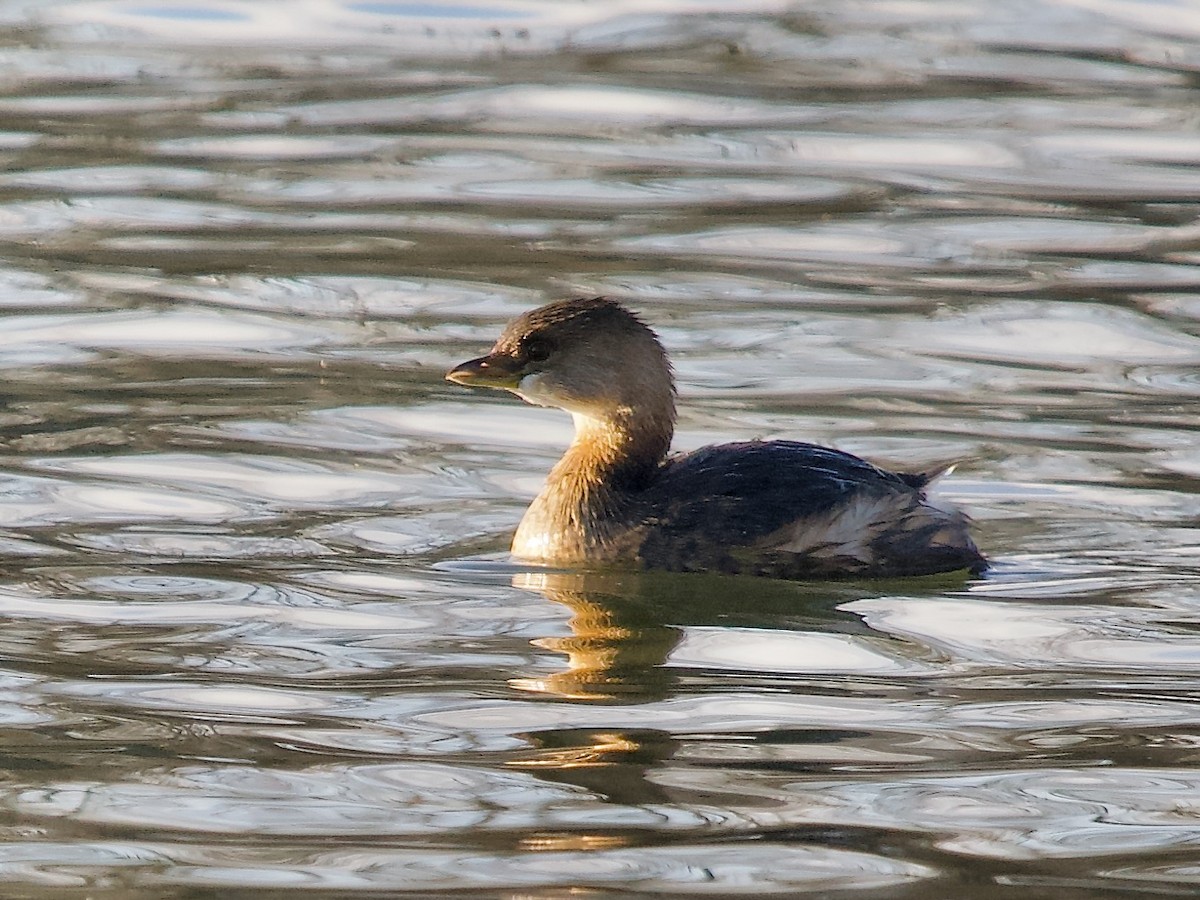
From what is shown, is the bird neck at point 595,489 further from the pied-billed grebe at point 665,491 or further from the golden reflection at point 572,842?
the golden reflection at point 572,842

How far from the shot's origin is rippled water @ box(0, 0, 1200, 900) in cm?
471

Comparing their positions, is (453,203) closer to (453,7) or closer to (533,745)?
(453,7)

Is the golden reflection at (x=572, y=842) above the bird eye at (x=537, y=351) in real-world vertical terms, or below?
below

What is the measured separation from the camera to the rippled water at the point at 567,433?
4.71 metres

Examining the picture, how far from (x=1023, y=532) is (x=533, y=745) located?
2.50m

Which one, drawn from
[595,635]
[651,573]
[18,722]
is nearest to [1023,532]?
[651,573]

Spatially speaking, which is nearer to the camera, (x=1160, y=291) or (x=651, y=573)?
(x=651, y=573)

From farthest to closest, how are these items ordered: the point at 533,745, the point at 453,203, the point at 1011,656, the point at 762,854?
the point at 453,203, the point at 1011,656, the point at 533,745, the point at 762,854

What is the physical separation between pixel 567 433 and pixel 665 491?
4.51 ft

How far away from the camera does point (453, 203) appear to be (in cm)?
1114

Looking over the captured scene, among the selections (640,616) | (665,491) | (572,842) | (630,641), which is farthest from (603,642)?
(572,842)

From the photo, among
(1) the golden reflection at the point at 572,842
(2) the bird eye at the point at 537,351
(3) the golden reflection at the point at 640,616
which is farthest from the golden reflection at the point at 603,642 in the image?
(1) the golden reflection at the point at 572,842

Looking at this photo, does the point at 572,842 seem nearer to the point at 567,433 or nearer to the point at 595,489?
the point at 595,489

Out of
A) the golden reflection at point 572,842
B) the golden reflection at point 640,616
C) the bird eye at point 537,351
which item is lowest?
the golden reflection at point 640,616
